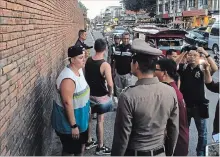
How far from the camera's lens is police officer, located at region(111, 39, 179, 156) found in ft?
8.78

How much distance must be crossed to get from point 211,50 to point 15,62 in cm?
2343

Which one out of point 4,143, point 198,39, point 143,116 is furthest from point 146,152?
point 198,39

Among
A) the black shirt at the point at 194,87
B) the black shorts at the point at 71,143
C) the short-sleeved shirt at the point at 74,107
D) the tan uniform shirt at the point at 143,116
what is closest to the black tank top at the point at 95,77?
the short-sleeved shirt at the point at 74,107

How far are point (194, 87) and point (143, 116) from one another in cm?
221

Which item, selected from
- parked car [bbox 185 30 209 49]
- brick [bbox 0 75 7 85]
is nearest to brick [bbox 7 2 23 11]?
brick [bbox 0 75 7 85]

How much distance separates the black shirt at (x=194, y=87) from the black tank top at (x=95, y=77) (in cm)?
128

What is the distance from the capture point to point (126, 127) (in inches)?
106

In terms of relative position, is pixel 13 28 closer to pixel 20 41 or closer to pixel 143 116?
pixel 20 41

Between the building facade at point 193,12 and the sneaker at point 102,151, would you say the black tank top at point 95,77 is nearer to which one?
the sneaker at point 102,151

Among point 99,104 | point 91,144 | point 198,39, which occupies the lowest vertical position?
point 91,144

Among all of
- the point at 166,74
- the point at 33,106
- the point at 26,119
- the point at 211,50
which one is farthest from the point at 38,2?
the point at 211,50

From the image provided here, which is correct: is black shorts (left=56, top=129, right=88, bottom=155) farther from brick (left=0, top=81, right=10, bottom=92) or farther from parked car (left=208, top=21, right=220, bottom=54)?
parked car (left=208, top=21, right=220, bottom=54)

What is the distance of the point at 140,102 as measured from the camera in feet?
8.73

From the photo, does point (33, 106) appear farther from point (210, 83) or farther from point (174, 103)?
point (210, 83)
